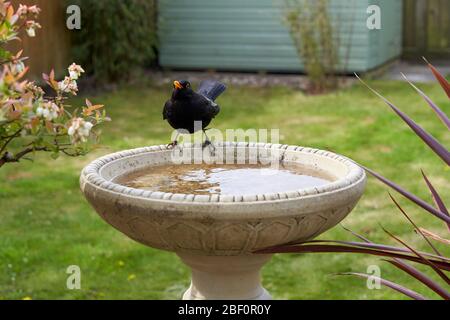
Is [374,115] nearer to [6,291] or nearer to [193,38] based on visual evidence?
[193,38]

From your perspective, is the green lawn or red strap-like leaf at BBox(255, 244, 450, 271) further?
the green lawn

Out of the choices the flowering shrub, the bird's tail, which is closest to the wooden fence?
the bird's tail

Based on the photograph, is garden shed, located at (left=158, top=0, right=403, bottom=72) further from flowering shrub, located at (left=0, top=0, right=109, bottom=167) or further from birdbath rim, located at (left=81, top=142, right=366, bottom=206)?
flowering shrub, located at (left=0, top=0, right=109, bottom=167)

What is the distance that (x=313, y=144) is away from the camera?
7883 millimetres

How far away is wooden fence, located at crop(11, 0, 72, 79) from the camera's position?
10336 millimetres

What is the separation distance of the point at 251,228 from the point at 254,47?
31.1 feet

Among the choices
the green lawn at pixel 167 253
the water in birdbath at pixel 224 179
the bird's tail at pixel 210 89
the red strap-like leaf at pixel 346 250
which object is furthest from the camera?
the green lawn at pixel 167 253

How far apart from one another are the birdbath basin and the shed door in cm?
1076

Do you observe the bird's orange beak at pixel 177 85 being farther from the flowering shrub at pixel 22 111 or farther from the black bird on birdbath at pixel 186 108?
the flowering shrub at pixel 22 111

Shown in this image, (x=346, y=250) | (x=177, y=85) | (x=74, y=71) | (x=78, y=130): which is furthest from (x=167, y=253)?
(x=78, y=130)

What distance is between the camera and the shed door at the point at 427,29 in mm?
13367

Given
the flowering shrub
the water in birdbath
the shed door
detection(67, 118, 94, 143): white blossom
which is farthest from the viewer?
the shed door

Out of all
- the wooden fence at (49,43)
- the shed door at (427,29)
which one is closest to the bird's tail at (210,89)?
the wooden fence at (49,43)

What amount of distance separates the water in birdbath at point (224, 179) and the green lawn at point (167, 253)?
0.67 m
